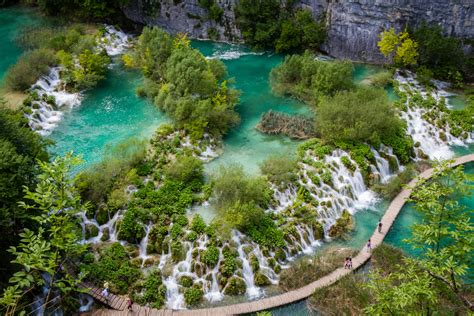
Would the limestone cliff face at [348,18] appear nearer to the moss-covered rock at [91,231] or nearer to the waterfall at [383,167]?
the waterfall at [383,167]

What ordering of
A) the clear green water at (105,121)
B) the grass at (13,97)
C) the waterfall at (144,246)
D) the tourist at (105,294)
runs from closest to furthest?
1. the tourist at (105,294)
2. the waterfall at (144,246)
3. the clear green water at (105,121)
4. the grass at (13,97)

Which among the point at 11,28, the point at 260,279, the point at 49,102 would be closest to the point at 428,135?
the point at 260,279

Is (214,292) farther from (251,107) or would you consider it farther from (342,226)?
(251,107)

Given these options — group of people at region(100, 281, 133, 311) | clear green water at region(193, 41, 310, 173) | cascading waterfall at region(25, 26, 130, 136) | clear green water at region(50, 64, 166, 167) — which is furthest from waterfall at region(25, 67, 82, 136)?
group of people at region(100, 281, 133, 311)

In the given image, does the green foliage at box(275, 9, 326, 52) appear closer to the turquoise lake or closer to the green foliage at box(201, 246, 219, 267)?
the turquoise lake

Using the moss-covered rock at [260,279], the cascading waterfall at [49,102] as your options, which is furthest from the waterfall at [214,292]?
the cascading waterfall at [49,102]

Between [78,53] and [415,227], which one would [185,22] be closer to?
[78,53]
